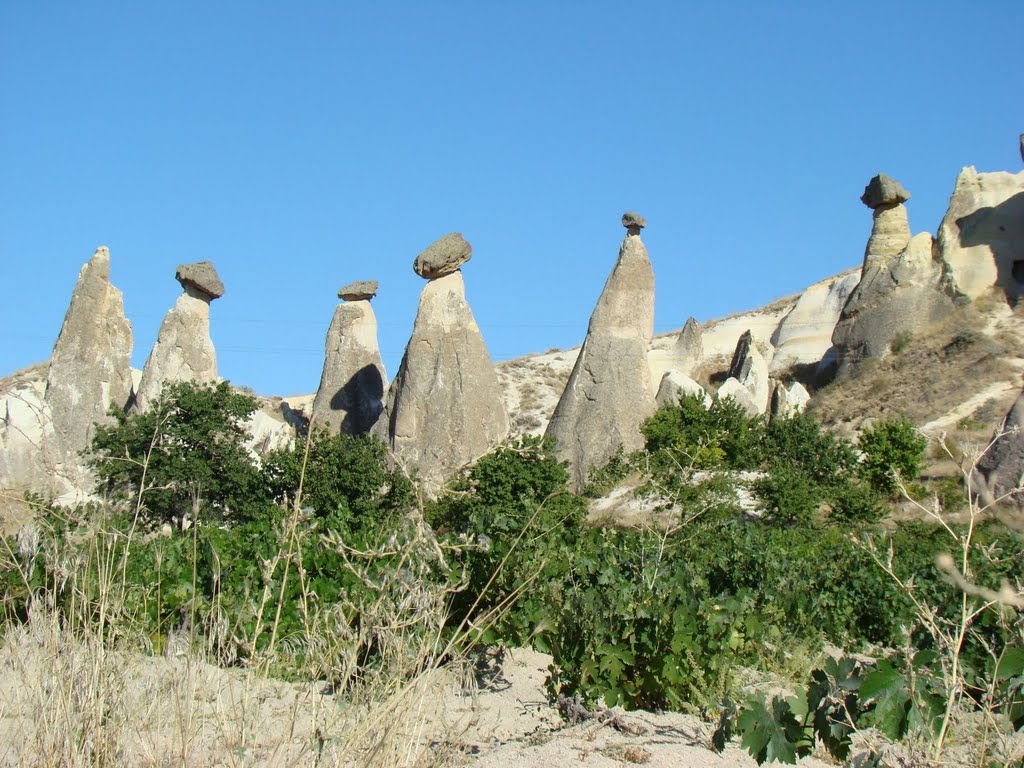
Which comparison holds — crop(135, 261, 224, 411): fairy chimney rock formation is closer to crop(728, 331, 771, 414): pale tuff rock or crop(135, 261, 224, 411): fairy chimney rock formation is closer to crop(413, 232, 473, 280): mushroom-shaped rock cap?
crop(413, 232, 473, 280): mushroom-shaped rock cap

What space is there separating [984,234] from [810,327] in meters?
5.48

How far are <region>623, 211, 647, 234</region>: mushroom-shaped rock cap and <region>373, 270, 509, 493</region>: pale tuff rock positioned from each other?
2921 mm

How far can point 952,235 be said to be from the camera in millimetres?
21062

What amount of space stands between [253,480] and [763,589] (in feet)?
27.2

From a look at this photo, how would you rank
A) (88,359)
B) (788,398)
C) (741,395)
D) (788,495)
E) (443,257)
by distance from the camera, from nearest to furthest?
1. (788,495)
2. (443,257)
3. (88,359)
4. (741,395)
5. (788,398)

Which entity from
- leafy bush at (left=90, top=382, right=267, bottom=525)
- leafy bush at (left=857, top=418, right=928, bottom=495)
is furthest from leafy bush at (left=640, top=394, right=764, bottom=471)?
leafy bush at (left=90, top=382, right=267, bottom=525)

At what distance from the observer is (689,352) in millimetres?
26172

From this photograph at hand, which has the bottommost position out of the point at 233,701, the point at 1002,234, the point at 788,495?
the point at 233,701

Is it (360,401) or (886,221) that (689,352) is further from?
→ (360,401)

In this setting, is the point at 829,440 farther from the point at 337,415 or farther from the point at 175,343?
the point at 175,343

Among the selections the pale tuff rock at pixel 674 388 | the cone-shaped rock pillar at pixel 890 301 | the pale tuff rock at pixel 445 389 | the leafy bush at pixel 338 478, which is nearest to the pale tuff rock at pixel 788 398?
the cone-shaped rock pillar at pixel 890 301

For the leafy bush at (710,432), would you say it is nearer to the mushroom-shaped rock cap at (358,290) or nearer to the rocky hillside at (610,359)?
the rocky hillside at (610,359)

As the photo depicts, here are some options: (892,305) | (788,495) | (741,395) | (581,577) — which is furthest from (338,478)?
(892,305)

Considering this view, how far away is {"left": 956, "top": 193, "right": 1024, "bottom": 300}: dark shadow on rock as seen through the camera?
2064 cm
